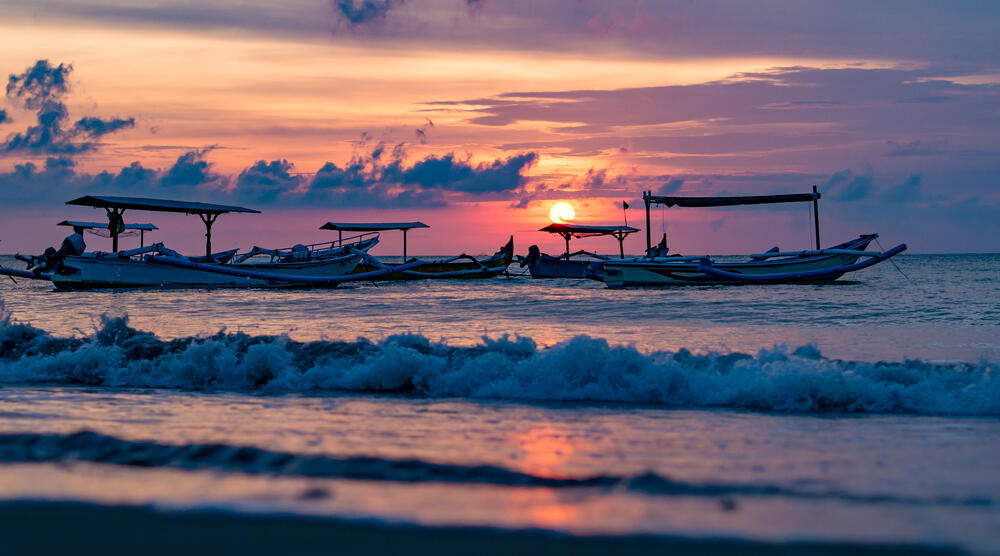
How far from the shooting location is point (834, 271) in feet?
120

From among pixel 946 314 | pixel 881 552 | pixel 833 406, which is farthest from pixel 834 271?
pixel 881 552

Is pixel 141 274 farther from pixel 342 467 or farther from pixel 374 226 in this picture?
pixel 342 467

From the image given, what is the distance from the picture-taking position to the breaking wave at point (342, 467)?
466 centimetres

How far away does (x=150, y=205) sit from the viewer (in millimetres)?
34188

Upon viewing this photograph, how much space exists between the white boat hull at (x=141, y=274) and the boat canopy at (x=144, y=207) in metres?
1.24

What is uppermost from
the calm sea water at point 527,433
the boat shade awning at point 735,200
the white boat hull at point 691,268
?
the boat shade awning at point 735,200

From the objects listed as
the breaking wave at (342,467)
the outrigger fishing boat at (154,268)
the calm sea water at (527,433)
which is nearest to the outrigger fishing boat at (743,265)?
the outrigger fishing boat at (154,268)

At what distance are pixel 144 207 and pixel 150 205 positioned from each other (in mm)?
277

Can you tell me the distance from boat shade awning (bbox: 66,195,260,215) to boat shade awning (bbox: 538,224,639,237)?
71.3 feet

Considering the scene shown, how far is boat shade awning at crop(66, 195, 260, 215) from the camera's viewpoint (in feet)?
107

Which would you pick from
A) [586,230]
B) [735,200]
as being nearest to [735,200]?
[735,200]

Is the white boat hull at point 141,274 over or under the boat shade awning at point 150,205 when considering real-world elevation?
under

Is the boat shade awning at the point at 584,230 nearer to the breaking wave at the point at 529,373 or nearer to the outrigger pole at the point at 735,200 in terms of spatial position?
the outrigger pole at the point at 735,200

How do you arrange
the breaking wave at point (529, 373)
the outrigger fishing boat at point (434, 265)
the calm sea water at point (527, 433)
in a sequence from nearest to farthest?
the calm sea water at point (527, 433) → the breaking wave at point (529, 373) → the outrigger fishing boat at point (434, 265)
